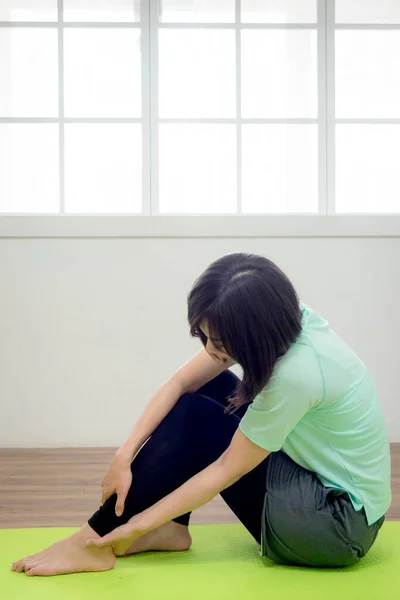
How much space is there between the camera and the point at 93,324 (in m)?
3.68

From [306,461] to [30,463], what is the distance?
193 centimetres

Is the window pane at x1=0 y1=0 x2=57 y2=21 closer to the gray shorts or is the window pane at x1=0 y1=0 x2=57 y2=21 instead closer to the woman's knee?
the woman's knee

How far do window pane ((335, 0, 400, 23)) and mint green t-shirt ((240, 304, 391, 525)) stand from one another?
104 inches

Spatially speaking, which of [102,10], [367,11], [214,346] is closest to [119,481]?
[214,346]

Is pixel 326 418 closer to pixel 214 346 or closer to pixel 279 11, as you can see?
pixel 214 346

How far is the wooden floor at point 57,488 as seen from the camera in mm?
2348

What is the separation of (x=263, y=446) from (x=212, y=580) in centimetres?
36

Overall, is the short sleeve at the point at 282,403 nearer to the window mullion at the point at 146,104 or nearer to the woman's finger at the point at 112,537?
the woman's finger at the point at 112,537

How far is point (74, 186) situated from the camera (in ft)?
12.4

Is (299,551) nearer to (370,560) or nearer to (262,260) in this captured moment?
(370,560)

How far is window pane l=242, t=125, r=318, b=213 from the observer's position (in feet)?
12.5

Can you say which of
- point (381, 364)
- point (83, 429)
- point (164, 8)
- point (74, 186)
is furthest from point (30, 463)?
point (164, 8)

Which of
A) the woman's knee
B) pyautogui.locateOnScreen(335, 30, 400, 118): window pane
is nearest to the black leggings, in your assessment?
the woman's knee

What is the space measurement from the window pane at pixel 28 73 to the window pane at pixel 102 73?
74mm
